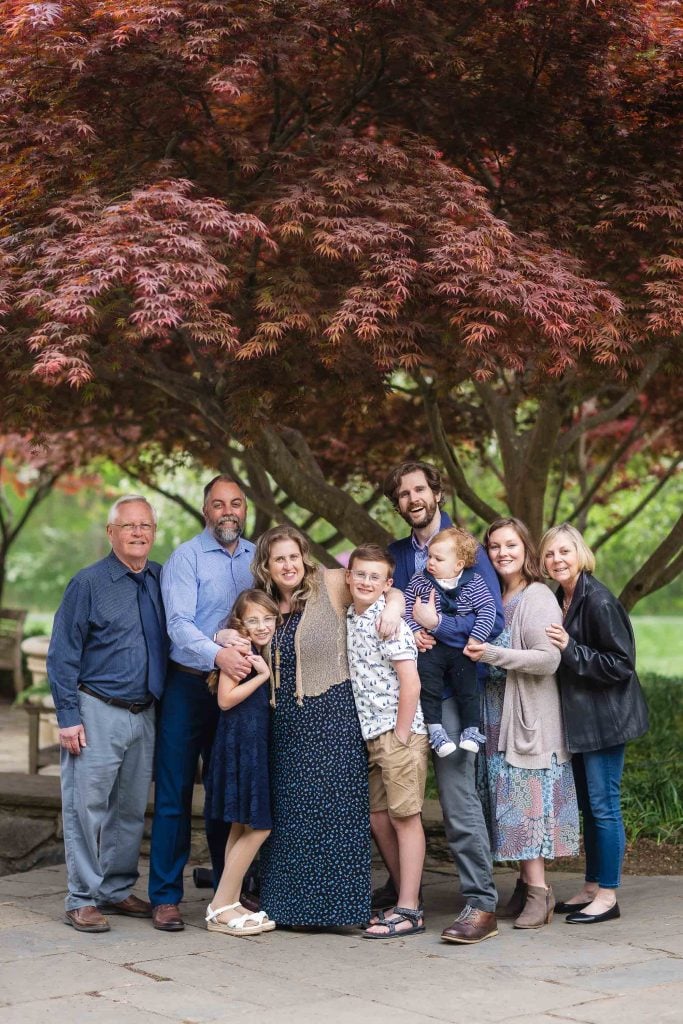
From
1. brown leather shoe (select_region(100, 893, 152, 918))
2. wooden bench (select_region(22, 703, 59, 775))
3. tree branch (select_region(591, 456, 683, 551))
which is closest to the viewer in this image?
brown leather shoe (select_region(100, 893, 152, 918))

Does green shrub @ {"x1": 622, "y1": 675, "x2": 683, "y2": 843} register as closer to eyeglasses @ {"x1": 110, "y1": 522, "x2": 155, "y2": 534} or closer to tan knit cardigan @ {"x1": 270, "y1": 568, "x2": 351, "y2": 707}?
tan knit cardigan @ {"x1": 270, "y1": 568, "x2": 351, "y2": 707}

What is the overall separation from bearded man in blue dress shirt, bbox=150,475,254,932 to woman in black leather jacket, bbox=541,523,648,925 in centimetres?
137

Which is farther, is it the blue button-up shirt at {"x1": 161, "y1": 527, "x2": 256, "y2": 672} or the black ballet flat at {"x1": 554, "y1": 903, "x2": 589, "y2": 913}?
the black ballet flat at {"x1": 554, "y1": 903, "x2": 589, "y2": 913}

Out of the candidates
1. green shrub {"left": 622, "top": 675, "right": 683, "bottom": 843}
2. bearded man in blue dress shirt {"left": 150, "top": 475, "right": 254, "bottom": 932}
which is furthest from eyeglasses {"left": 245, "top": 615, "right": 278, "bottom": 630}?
green shrub {"left": 622, "top": 675, "right": 683, "bottom": 843}

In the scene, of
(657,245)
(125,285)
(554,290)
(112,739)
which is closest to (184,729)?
(112,739)

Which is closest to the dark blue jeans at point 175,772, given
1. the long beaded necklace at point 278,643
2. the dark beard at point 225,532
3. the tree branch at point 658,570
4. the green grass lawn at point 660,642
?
the long beaded necklace at point 278,643

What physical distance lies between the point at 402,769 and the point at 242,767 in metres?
0.66

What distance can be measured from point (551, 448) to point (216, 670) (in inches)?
165

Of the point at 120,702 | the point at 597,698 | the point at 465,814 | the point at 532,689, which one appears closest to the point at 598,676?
the point at 597,698

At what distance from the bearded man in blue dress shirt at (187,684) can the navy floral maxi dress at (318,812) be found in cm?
39

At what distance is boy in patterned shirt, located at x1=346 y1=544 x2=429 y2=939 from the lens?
505cm

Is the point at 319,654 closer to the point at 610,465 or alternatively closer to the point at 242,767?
the point at 242,767

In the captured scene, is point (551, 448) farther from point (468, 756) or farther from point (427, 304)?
point (468, 756)

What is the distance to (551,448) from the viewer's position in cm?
869
